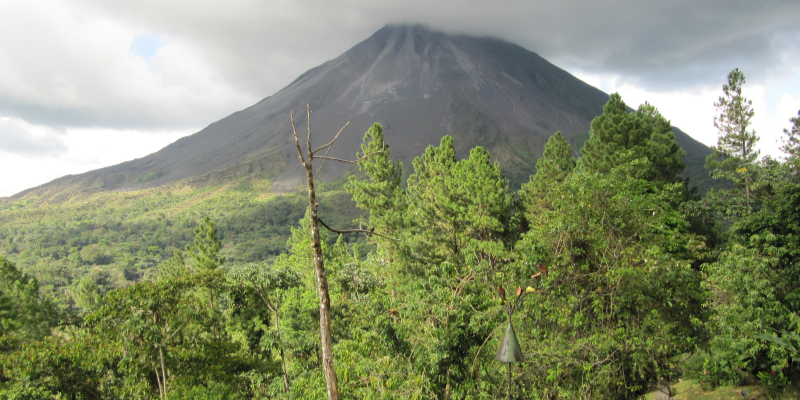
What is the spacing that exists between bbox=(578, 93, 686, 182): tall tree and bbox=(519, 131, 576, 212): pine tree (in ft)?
9.04

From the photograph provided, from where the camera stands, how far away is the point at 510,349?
246 inches

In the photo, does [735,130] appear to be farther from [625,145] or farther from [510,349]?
[510,349]

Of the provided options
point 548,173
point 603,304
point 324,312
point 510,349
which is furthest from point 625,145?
point 324,312

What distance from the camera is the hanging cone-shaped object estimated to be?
6.13 metres

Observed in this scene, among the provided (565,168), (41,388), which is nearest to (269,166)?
(565,168)

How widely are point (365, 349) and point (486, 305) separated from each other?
9.53 feet

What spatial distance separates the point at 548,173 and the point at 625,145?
25.2ft

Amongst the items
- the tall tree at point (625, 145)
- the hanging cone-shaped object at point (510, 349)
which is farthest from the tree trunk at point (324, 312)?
the tall tree at point (625, 145)

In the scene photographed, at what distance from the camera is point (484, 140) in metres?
183

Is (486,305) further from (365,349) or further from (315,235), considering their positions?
(315,235)

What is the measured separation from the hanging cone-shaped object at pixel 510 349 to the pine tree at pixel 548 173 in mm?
17144

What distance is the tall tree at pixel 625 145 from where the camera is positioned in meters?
20.7

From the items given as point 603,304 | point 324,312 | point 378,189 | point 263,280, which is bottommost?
point 603,304

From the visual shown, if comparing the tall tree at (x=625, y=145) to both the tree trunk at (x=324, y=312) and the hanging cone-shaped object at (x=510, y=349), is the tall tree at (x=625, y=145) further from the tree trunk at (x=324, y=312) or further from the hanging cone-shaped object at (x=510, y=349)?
the tree trunk at (x=324, y=312)
